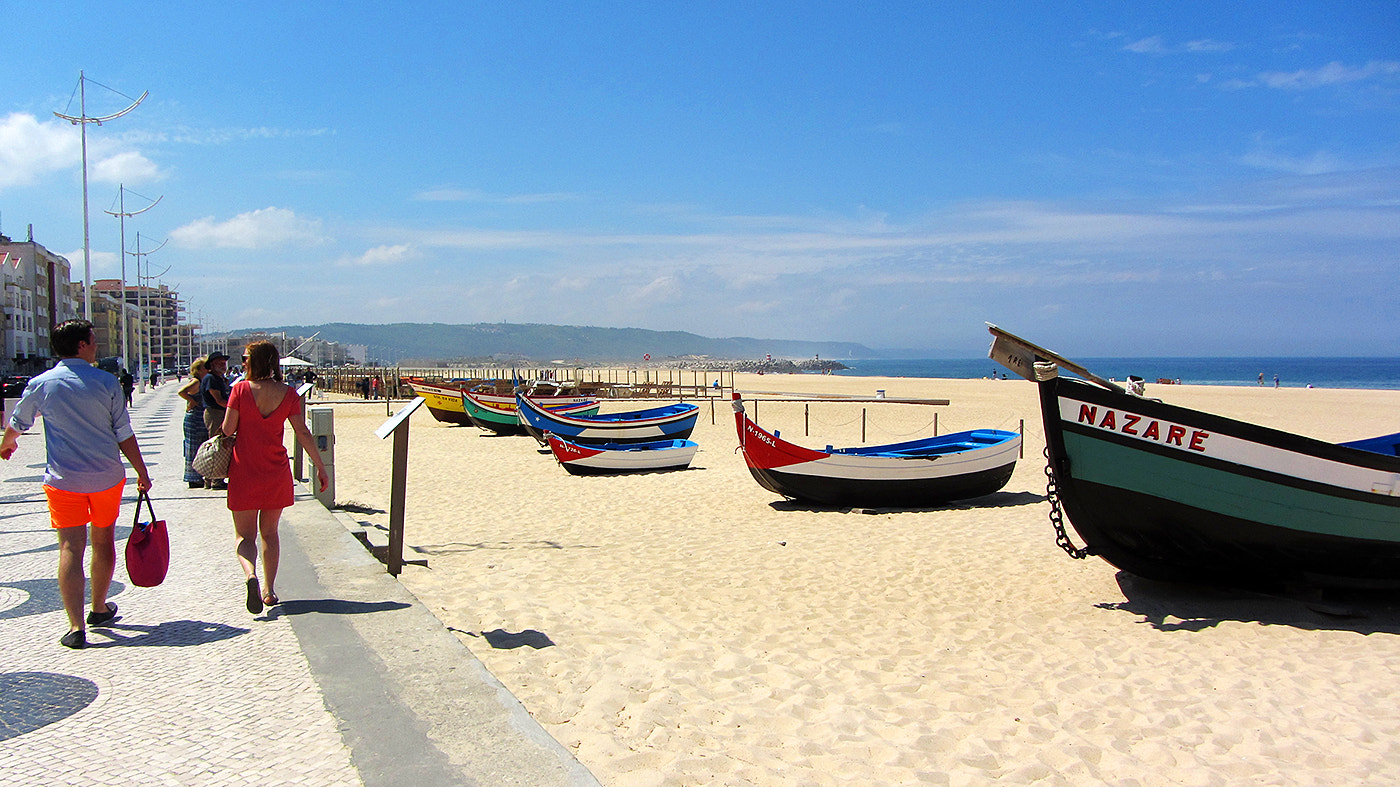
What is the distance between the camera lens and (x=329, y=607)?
16.7ft

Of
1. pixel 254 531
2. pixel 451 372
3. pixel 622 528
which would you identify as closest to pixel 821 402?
pixel 622 528

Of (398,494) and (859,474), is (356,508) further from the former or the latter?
(859,474)

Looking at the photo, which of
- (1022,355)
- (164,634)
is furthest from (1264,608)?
(164,634)

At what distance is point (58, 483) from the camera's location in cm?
424

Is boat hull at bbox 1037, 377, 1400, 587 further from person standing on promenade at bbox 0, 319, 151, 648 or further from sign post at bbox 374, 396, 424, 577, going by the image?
person standing on promenade at bbox 0, 319, 151, 648

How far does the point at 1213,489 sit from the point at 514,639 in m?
5.51

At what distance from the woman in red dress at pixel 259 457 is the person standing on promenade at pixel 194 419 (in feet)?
15.2

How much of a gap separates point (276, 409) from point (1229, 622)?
7.00 meters

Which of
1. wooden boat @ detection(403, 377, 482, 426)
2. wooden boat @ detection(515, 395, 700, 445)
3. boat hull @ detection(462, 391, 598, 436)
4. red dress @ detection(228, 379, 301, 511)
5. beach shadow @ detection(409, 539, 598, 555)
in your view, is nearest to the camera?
red dress @ detection(228, 379, 301, 511)

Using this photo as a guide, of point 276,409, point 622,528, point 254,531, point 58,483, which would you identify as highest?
point 276,409

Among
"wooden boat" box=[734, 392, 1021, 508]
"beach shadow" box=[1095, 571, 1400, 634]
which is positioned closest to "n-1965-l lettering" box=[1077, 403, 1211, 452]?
"beach shadow" box=[1095, 571, 1400, 634]

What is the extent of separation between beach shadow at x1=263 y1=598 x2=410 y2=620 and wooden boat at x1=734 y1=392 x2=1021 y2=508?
22.7 ft

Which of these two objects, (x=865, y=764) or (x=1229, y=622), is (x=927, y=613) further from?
(x=865, y=764)

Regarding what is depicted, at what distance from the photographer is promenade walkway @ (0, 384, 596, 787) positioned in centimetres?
307
